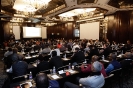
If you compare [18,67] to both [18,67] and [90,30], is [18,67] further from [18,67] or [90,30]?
[90,30]

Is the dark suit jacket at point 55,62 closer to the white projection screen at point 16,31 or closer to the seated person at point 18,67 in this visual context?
the seated person at point 18,67

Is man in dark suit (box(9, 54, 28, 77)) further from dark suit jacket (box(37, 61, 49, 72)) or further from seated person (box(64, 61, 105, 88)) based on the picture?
seated person (box(64, 61, 105, 88))

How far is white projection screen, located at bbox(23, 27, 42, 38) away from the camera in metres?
17.6

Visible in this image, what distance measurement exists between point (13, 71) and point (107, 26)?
11245mm

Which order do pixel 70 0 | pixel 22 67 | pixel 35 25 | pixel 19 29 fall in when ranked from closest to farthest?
pixel 22 67 → pixel 70 0 → pixel 19 29 → pixel 35 25

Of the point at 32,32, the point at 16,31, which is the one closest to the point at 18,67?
the point at 16,31

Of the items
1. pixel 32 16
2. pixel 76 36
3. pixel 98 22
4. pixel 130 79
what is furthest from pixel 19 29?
pixel 130 79

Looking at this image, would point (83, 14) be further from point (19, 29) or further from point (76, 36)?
point (19, 29)

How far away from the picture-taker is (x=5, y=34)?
14.8m

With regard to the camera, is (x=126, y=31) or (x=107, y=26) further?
(x=107, y=26)

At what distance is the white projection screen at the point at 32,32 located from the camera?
695 inches

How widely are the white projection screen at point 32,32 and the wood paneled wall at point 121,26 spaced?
36.8 ft

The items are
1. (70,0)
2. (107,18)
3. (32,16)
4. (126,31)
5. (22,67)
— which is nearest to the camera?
(22,67)

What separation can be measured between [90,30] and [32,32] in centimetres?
903
